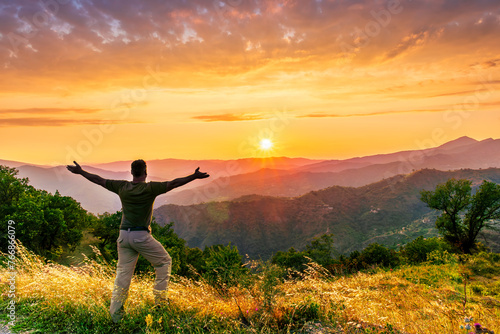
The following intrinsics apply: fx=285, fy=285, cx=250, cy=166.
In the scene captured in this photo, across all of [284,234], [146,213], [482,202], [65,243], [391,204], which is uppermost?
[146,213]

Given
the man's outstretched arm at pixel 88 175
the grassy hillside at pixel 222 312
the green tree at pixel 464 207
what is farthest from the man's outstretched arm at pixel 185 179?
the green tree at pixel 464 207

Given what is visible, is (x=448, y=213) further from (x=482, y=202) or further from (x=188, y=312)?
(x=188, y=312)

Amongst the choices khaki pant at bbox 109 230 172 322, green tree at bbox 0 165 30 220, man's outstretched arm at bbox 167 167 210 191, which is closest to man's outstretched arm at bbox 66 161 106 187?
khaki pant at bbox 109 230 172 322

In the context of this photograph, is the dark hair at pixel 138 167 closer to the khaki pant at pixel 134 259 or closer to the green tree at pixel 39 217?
the khaki pant at pixel 134 259

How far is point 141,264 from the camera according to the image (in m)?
25.4

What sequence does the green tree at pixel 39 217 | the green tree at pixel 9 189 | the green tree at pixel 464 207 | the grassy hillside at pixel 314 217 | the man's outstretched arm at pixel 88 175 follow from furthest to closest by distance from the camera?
the grassy hillside at pixel 314 217 < the green tree at pixel 464 207 < the green tree at pixel 9 189 < the green tree at pixel 39 217 < the man's outstretched arm at pixel 88 175

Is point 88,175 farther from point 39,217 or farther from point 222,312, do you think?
point 39,217

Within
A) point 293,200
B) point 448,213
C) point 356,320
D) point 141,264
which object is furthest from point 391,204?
point 356,320

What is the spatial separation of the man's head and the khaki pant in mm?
954

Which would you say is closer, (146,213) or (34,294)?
(146,213)

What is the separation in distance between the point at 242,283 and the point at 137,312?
1712 millimetres

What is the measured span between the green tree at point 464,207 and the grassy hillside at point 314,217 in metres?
76.1

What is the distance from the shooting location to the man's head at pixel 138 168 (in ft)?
15.6

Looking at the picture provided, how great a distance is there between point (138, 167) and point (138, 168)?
17 millimetres
